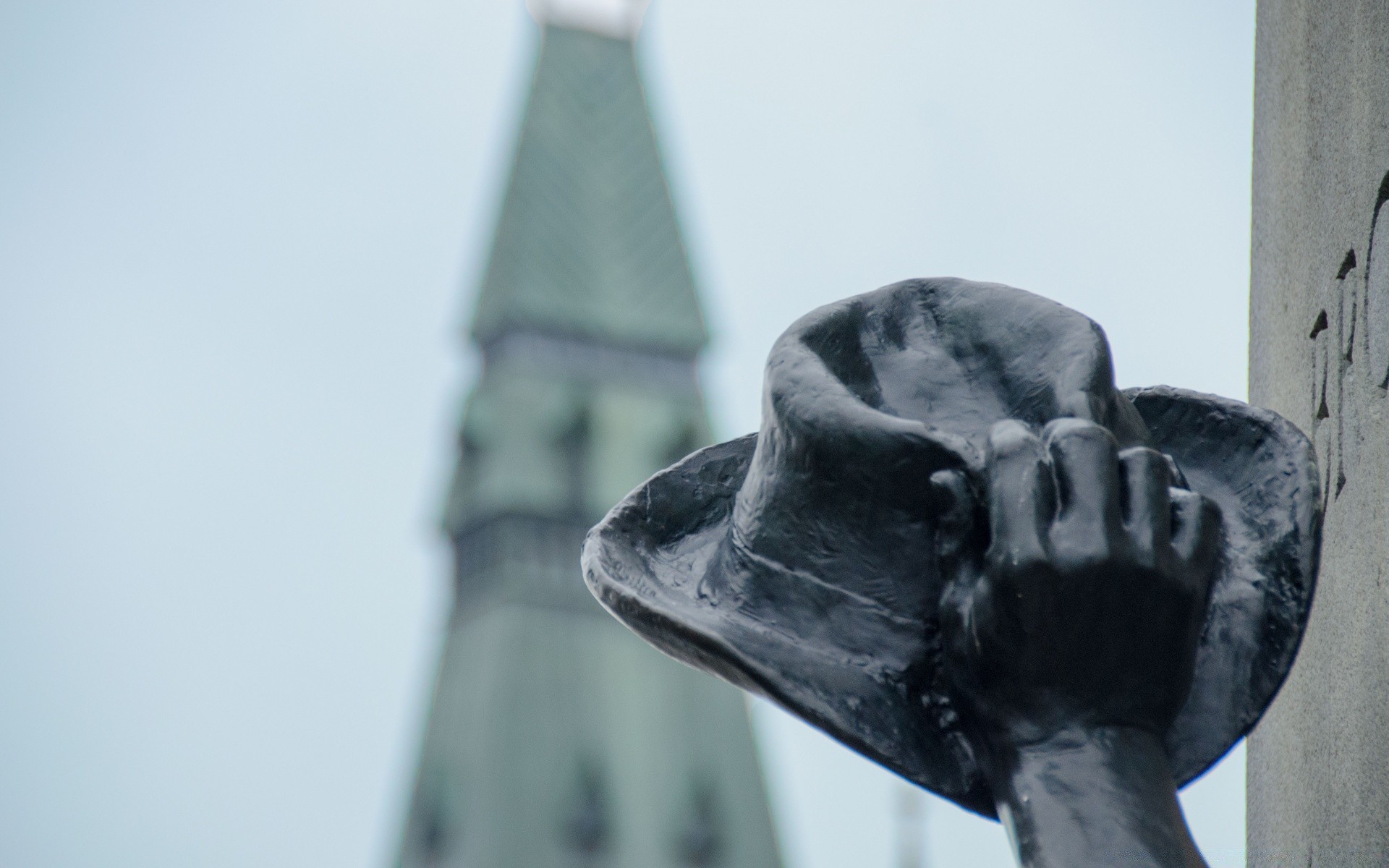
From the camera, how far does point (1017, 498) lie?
283 centimetres

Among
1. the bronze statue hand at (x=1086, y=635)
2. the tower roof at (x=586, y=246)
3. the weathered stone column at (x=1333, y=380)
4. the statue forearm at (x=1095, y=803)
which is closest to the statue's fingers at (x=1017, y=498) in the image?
the bronze statue hand at (x=1086, y=635)

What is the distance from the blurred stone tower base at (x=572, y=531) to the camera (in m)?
58.5

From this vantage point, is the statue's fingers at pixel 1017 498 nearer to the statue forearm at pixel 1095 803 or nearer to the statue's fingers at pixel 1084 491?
the statue's fingers at pixel 1084 491

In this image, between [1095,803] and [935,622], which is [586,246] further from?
[1095,803]

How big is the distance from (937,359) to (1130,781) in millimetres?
758

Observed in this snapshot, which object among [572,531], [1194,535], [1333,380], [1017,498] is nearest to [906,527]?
[1017,498]

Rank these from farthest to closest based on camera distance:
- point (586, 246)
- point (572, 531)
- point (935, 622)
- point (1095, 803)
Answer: point (586, 246)
point (572, 531)
point (935, 622)
point (1095, 803)

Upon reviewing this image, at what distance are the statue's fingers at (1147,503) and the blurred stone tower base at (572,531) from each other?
2177 inches

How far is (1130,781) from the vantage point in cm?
281

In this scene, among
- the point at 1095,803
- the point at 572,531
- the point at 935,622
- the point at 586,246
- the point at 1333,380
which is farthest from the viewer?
the point at 586,246

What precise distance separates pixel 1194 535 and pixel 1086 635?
178 mm

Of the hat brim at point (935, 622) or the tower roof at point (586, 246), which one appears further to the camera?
the tower roof at point (586, 246)

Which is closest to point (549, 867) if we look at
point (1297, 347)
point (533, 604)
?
point (533, 604)

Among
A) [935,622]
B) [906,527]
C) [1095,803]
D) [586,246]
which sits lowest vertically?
[586,246]
